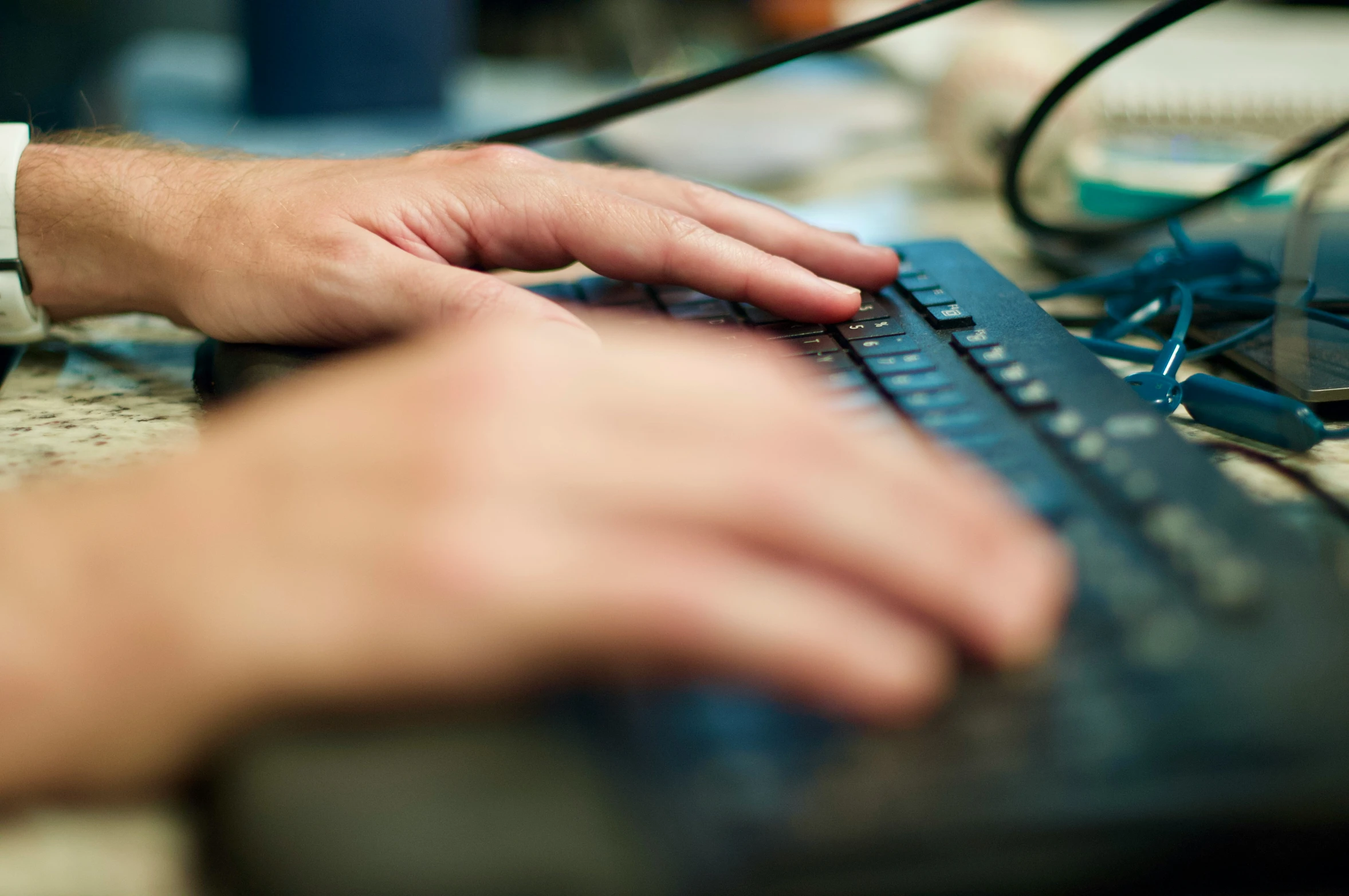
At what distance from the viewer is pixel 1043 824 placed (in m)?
0.18

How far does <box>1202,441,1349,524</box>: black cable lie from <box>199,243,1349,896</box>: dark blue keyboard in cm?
13

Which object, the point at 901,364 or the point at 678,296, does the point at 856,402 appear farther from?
the point at 678,296

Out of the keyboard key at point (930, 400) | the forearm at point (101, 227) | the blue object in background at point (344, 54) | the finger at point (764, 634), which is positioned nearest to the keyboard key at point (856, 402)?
the keyboard key at point (930, 400)

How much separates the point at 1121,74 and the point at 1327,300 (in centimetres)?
57

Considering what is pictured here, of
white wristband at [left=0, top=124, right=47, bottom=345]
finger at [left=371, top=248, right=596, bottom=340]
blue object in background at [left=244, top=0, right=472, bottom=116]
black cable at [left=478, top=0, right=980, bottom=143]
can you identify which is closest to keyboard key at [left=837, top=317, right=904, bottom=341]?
finger at [left=371, top=248, right=596, bottom=340]

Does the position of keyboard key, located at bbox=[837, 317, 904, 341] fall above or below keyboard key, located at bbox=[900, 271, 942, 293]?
below

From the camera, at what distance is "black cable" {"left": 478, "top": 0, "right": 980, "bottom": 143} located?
567 mm

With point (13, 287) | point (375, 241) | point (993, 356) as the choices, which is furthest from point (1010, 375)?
point (13, 287)

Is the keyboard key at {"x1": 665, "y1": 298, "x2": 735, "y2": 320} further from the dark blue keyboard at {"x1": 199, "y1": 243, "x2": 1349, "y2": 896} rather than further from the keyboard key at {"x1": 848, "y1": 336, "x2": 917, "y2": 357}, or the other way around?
the dark blue keyboard at {"x1": 199, "y1": 243, "x2": 1349, "y2": 896}

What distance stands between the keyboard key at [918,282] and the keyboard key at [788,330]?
2.2 inches

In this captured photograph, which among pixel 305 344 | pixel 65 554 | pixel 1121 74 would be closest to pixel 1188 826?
pixel 65 554

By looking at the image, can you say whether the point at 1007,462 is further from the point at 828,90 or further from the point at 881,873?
the point at 828,90

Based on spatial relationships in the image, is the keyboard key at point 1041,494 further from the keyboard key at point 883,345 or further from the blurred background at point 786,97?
the blurred background at point 786,97

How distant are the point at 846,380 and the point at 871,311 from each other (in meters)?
0.09
